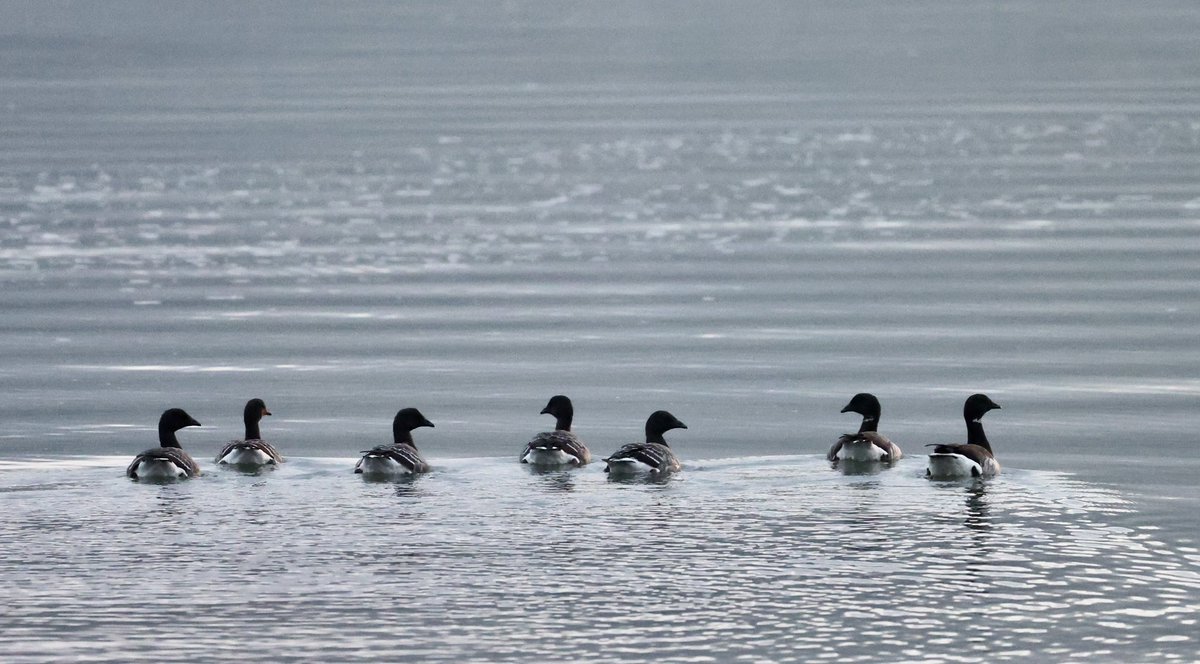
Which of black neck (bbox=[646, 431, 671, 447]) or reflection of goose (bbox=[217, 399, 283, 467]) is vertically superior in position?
black neck (bbox=[646, 431, 671, 447])

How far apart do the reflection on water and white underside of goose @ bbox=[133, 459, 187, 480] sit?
124mm

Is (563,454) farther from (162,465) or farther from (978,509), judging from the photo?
(978,509)

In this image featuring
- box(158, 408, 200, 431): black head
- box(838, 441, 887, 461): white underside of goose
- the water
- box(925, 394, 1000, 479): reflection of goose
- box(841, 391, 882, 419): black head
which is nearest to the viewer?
the water

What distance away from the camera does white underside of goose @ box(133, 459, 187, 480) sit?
14.4 metres

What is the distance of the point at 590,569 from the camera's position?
11867 millimetres

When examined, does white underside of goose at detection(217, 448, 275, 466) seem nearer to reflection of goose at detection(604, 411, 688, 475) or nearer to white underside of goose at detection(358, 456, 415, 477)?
white underside of goose at detection(358, 456, 415, 477)

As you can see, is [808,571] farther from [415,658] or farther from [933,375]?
[933,375]

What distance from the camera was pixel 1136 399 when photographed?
18.2 meters

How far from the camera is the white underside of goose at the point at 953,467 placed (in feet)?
47.4

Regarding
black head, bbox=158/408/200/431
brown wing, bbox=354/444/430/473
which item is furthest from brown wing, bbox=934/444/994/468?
black head, bbox=158/408/200/431

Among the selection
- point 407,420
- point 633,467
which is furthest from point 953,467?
point 407,420

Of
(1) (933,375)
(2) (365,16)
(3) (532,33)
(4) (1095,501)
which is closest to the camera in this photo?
(4) (1095,501)

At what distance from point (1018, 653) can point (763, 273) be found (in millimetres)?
15451

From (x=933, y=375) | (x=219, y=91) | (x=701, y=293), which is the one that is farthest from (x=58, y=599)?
(x=219, y=91)
